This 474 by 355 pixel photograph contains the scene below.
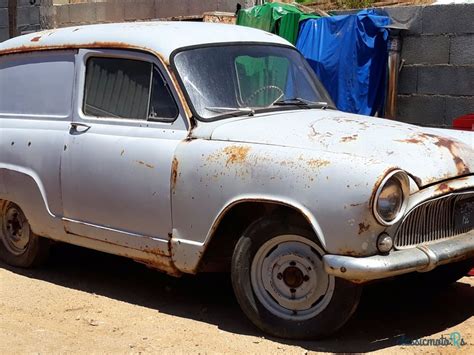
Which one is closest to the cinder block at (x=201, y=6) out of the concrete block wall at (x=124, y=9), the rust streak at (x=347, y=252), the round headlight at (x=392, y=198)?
the concrete block wall at (x=124, y=9)

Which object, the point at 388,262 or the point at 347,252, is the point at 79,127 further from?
the point at 388,262

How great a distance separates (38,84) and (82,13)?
725cm

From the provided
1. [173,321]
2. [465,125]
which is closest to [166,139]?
[173,321]

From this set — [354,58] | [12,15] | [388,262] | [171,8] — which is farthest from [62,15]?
[388,262]

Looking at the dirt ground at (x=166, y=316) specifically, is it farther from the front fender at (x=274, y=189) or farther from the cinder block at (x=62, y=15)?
the cinder block at (x=62, y=15)

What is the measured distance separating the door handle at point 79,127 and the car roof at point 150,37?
0.58 m

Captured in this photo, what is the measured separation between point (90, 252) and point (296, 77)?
249cm

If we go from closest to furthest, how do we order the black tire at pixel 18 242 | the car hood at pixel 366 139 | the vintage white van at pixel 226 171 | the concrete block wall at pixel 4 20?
the vintage white van at pixel 226 171 < the car hood at pixel 366 139 < the black tire at pixel 18 242 < the concrete block wall at pixel 4 20

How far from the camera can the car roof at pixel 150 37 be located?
548 cm

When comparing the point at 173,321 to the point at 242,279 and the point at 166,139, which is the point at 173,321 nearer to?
the point at 242,279

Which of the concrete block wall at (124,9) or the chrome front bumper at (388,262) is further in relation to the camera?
the concrete block wall at (124,9)

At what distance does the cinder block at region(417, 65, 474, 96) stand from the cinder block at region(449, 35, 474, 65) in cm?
8

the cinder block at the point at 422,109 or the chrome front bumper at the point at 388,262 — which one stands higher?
the chrome front bumper at the point at 388,262

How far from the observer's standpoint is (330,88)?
31.2 ft
